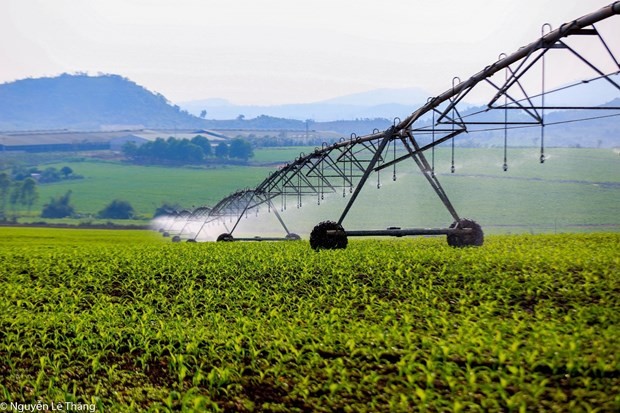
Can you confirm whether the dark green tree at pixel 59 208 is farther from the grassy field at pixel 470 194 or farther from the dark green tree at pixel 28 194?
the dark green tree at pixel 28 194

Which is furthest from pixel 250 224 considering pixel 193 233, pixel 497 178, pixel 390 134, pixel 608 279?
pixel 608 279

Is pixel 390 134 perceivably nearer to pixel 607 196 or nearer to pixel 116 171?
pixel 607 196

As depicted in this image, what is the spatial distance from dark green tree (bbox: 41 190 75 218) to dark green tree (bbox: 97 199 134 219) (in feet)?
26.5

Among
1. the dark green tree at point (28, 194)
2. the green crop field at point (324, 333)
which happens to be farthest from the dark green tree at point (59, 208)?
the green crop field at point (324, 333)

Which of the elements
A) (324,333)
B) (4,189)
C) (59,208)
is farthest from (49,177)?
(324,333)

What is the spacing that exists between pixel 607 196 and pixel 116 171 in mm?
114020

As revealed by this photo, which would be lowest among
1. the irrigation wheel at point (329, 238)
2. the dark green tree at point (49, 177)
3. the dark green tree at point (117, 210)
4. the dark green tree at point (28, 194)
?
the dark green tree at point (117, 210)

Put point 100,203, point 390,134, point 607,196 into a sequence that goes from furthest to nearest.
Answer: point 100,203 → point 607,196 → point 390,134

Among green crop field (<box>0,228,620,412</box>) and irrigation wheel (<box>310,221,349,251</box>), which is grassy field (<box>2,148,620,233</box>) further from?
green crop field (<box>0,228,620,412</box>)

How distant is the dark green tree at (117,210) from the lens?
149062 millimetres

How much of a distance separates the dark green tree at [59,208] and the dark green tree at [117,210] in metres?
8.07

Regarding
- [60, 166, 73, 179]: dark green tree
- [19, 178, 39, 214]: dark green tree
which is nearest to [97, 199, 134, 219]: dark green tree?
[19, 178, 39, 214]: dark green tree

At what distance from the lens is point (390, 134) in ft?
81.0

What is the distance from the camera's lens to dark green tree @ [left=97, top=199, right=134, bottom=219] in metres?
149
